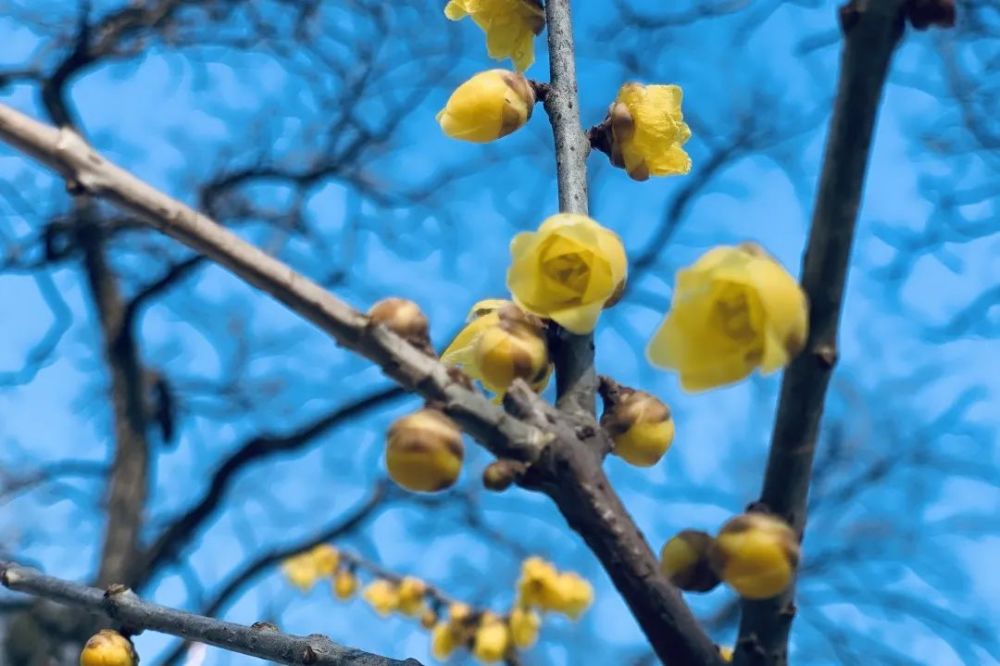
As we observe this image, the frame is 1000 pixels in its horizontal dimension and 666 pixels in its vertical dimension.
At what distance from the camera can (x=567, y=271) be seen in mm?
1225

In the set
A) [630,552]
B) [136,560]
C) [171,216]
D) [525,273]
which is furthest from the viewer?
[136,560]

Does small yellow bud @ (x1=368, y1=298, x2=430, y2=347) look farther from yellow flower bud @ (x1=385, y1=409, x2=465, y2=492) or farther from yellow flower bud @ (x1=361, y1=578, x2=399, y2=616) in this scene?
yellow flower bud @ (x1=361, y1=578, x2=399, y2=616)

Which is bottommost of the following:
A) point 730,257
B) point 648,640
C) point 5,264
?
point 648,640

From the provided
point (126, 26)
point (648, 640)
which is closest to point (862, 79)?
point (648, 640)

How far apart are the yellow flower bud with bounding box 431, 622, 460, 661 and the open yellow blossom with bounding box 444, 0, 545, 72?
444 cm

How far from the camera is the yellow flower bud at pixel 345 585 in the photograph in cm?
742

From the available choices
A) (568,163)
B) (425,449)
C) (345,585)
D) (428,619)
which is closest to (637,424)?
(425,449)

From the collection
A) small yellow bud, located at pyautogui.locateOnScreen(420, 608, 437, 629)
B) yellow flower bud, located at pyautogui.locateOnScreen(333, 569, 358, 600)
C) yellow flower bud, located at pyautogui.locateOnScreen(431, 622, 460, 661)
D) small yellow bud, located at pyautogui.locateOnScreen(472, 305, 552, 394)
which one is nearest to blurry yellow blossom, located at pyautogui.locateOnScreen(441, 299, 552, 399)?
small yellow bud, located at pyautogui.locateOnScreen(472, 305, 552, 394)

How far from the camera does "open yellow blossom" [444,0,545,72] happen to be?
183cm

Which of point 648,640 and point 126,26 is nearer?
point 648,640

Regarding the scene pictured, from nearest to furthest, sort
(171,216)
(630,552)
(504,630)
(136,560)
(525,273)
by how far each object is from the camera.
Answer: (171,216), (630,552), (525,273), (504,630), (136,560)

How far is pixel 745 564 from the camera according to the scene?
856 millimetres

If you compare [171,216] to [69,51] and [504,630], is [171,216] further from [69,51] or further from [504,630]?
[69,51]

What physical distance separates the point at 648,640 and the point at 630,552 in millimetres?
101
